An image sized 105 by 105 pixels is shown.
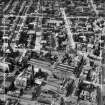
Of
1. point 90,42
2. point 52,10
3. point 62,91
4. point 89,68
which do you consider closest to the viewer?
point 62,91

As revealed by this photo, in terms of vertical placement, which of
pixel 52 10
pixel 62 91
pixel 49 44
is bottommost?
pixel 62 91

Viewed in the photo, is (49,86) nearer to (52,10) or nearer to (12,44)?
(12,44)

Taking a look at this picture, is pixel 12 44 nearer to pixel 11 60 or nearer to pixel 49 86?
A: pixel 11 60

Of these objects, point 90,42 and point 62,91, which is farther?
point 90,42

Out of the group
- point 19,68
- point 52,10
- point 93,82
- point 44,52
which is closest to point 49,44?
point 44,52

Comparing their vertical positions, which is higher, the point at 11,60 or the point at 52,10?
the point at 52,10

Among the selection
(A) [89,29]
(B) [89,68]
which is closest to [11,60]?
(B) [89,68]

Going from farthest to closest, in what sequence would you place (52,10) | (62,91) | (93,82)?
(52,10), (93,82), (62,91)
